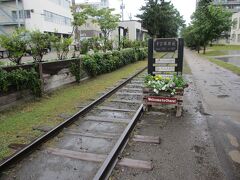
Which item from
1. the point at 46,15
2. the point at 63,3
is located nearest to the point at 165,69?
the point at 46,15

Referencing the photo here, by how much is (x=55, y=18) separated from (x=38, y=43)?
34.8 m

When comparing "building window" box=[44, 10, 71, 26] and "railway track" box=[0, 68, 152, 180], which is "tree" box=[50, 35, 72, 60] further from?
"building window" box=[44, 10, 71, 26]

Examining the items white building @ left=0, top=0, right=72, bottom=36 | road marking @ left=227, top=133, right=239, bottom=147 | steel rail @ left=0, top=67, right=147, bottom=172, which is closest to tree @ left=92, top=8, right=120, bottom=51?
white building @ left=0, top=0, right=72, bottom=36

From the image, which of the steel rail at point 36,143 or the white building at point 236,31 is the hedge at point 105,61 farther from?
the white building at point 236,31

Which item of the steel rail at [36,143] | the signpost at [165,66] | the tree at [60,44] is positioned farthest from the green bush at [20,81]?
the signpost at [165,66]

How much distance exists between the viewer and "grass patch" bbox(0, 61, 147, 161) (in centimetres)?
458

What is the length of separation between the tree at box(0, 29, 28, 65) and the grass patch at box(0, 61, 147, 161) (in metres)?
1.74

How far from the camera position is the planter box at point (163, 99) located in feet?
18.8

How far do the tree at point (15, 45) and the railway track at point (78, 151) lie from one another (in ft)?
11.6

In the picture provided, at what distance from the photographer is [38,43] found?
28.1 feet

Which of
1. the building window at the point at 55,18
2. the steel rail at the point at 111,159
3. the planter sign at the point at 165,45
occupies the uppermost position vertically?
the building window at the point at 55,18

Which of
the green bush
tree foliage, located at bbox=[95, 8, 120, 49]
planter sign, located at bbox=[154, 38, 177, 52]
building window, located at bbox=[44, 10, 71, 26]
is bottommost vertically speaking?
the green bush

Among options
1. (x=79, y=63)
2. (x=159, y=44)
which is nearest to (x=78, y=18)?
(x=79, y=63)

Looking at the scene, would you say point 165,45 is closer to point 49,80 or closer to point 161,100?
point 161,100
